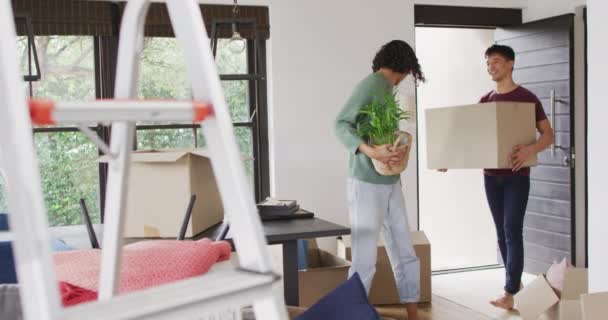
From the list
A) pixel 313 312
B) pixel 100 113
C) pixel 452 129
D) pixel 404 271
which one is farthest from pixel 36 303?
pixel 452 129

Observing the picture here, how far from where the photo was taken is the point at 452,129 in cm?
396

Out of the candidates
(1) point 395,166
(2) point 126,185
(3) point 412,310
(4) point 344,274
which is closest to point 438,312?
(3) point 412,310

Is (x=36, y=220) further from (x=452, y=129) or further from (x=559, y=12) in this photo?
(x=559, y=12)

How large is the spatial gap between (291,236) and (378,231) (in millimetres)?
879

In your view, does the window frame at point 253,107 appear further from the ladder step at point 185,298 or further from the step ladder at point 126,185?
the ladder step at point 185,298

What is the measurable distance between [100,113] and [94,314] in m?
0.24

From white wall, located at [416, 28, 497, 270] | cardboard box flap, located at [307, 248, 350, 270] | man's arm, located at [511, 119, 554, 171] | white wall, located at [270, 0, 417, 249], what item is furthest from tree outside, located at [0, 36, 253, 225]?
white wall, located at [416, 28, 497, 270]

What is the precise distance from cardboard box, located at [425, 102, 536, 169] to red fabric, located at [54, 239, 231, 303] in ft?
7.34

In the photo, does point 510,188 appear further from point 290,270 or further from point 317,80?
point 290,270

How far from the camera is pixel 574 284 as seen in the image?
11.6ft

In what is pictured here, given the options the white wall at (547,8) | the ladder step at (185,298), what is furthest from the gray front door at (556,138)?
the ladder step at (185,298)

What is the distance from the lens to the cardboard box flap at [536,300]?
354 cm

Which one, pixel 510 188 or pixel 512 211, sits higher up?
pixel 510 188
